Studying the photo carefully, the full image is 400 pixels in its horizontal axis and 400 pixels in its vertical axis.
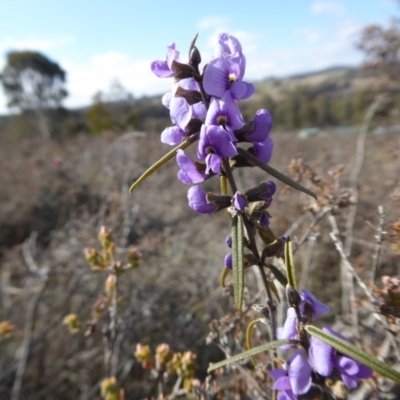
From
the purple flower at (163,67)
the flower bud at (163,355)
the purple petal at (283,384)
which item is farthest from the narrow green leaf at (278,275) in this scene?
the flower bud at (163,355)

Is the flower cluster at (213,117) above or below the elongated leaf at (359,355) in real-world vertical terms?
above

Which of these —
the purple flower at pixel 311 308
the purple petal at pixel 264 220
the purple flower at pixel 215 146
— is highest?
the purple flower at pixel 215 146

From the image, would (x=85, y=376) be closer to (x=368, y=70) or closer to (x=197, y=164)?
(x=197, y=164)

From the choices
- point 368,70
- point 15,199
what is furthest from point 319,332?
point 15,199

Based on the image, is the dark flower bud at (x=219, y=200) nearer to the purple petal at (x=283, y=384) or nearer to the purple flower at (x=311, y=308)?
the purple flower at (x=311, y=308)

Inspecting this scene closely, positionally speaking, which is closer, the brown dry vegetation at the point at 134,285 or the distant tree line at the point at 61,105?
the brown dry vegetation at the point at 134,285

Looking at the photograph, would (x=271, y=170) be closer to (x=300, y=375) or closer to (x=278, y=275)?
(x=278, y=275)

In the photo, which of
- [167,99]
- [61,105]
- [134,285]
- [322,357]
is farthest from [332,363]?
[61,105]

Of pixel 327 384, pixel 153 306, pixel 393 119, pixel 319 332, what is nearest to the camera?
pixel 319 332
